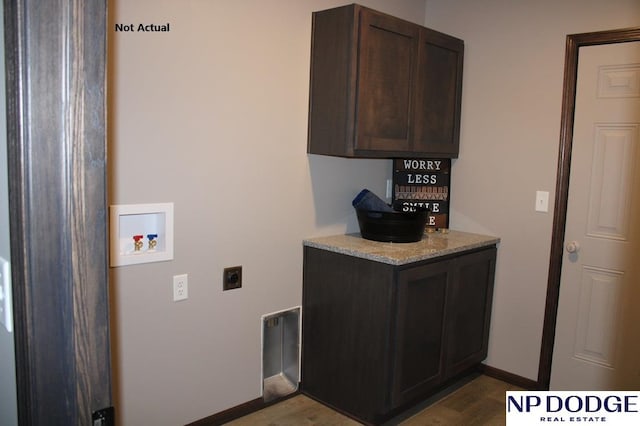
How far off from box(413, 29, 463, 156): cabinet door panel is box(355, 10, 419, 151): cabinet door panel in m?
0.10

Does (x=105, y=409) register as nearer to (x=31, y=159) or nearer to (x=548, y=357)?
(x=31, y=159)

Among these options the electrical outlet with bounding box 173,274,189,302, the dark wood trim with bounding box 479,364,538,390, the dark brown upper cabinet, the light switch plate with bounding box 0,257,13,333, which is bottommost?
the dark wood trim with bounding box 479,364,538,390

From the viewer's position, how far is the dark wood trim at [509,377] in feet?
10.5

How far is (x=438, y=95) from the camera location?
317cm

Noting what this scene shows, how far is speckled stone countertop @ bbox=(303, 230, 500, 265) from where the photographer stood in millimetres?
2613

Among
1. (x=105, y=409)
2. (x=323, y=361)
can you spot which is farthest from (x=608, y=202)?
(x=105, y=409)

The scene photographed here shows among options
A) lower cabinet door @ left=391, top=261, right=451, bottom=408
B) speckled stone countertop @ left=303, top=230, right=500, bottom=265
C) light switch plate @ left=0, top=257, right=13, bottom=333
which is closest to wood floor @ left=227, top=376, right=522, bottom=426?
lower cabinet door @ left=391, top=261, right=451, bottom=408

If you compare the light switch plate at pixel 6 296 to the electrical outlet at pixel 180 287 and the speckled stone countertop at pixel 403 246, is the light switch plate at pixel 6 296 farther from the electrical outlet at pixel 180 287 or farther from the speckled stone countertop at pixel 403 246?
the speckled stone countertop at pixel 403 246

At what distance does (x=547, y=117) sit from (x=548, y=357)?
1465 millimetres

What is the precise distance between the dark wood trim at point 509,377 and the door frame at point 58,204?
2.99 m

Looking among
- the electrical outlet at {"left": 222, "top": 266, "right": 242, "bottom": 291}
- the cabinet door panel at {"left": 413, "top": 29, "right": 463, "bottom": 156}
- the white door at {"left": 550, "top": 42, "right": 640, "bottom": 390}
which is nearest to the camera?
the electrical outlet at {"left": 222, "top": 266, "right": 242, "bottom": 291}

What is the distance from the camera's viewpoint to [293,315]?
2969 millimetres

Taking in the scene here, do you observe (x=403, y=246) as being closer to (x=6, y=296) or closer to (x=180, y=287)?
(x=180, y=287)

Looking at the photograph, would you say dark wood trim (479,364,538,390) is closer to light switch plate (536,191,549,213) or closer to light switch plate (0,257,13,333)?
light switch plate (536,191,549,213)
